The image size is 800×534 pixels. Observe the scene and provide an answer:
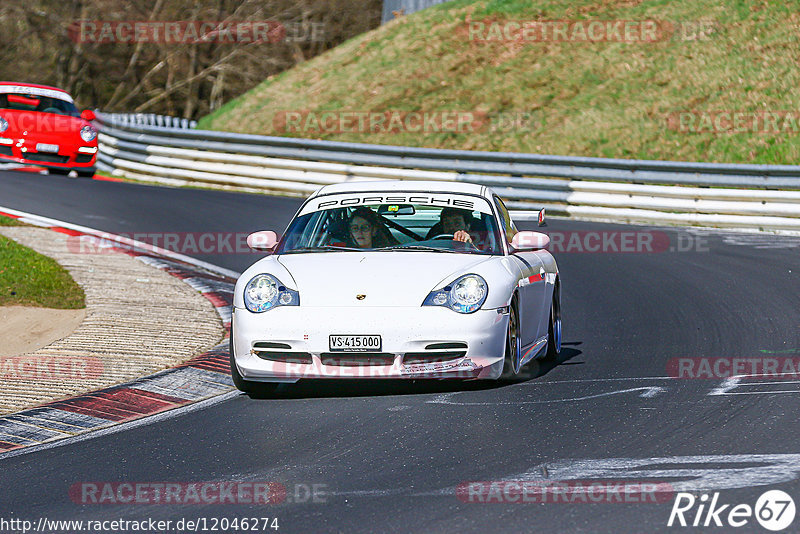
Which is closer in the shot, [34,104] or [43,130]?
[43,130]

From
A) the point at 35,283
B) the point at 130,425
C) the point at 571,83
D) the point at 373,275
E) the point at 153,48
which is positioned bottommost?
the point at 130,425

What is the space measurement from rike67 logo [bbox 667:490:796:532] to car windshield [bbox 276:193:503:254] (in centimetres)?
349

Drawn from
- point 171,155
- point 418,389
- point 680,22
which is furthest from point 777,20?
point 418,389

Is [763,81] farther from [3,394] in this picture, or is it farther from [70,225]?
[3,394]

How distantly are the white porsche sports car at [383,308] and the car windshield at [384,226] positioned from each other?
1cm

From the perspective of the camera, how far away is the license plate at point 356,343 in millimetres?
7422

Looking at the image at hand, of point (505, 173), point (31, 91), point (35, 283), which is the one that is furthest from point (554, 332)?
point (31, 91)

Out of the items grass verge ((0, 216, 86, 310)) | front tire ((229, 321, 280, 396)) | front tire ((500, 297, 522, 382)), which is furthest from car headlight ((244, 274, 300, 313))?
grass verge ((0, 216, 86, 310))

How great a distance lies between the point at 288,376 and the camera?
760 centimetres

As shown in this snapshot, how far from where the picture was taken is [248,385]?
312 inches

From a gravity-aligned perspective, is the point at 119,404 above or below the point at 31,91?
below

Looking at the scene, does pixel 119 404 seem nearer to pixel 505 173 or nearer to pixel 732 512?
pixel 732 512

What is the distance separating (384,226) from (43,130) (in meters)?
15.1

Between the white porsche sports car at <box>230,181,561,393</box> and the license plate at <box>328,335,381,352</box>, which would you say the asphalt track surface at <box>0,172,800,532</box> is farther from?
the license plate at <box>328,335,381,352</box>
